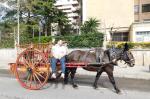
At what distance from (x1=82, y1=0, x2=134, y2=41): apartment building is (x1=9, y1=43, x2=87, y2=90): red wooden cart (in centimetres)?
4174

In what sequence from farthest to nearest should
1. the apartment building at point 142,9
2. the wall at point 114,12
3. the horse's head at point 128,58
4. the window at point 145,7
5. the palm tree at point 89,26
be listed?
the window at point 145,7 < the apartment building at point 142,9 < the wall at point 114,12 < the palm tree at point 89,26 < the horse's head at point 128,58

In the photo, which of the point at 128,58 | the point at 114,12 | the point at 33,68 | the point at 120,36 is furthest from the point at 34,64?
the point at 114,12

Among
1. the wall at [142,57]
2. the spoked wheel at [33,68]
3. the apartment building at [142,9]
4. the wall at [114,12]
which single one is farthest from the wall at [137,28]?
the spoked wheel at [33,68]

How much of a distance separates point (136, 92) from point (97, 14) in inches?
1879

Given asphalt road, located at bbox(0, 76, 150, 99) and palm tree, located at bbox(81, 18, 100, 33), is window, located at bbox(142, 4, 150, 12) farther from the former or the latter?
asphalt road, located at bbox(0, 76, 150, 99)

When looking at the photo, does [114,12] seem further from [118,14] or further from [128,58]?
[128,58]

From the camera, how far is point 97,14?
58.9 metres

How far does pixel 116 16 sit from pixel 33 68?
4557 cm

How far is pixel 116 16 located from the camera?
5706 cm

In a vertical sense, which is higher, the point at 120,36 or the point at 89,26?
the point at 89,26

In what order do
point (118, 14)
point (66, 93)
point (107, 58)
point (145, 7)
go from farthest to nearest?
point (145, 7)
point (118, 14)
point (107, 58)
point (66, 93)

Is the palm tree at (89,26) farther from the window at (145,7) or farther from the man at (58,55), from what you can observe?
the man at (58,55)

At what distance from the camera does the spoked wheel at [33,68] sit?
12555mm

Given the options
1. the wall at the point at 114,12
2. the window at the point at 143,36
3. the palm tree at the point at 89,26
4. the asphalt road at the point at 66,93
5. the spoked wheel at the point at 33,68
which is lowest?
the asphalt road at the point at 66,93
